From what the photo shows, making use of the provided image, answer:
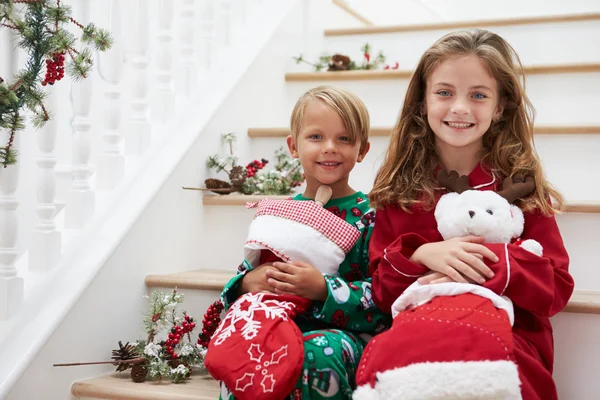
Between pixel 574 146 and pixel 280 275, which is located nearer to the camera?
pixel 280 275

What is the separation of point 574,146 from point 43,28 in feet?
4.56

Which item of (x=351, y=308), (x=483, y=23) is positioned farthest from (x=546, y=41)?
(x=351, y=308)

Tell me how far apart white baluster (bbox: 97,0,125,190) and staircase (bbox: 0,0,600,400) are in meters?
0.07

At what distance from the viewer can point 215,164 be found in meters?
2.06

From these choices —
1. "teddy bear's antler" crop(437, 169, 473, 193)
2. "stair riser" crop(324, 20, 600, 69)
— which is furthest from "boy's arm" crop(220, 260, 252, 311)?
"stair riser" crop(324, 20, 600, 69)

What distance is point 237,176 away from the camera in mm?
2012

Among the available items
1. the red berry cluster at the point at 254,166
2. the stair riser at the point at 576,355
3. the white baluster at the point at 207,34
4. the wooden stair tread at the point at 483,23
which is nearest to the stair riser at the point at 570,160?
the red berry cluster at the point at 254,166

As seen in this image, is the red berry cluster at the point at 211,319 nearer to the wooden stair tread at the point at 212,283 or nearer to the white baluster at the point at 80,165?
the wooden stair tread at the point at 212,283

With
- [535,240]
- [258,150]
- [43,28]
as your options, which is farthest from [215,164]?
[535,240]

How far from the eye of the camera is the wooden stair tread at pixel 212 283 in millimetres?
1386

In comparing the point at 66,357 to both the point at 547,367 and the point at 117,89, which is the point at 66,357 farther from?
the point at 547,367

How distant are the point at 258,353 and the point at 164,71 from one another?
1.09m

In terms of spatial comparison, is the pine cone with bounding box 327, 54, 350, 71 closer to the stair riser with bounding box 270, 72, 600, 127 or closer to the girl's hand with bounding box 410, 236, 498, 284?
the stair riser with bounding box 270, 72, 600, 127

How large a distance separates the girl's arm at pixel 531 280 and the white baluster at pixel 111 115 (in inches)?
39.3
